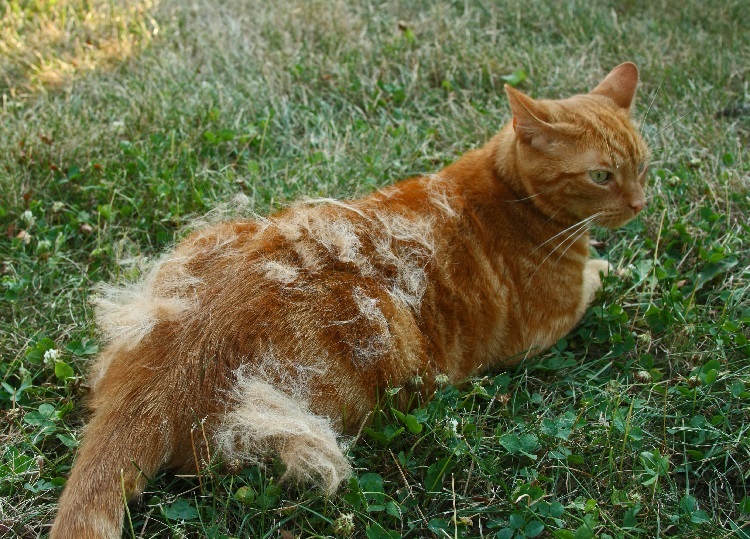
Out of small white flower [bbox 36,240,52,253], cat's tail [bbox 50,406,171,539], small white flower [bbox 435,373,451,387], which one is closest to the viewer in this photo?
cat's tail [bbox 50,406,171,539]

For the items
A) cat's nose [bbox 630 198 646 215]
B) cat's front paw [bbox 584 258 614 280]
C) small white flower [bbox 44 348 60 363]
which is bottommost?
cat's front paw [bbox 584 258 614 280]

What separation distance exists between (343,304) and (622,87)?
1.54m

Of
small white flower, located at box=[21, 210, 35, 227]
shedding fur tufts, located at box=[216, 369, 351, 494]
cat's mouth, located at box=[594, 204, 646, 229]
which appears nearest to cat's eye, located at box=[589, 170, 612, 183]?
cat's mouth, located at box=[594, 204, 646, 229]

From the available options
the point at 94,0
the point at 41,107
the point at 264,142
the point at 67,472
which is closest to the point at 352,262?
the point at 67,472

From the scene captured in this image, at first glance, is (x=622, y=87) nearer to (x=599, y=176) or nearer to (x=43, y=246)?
(x=599, y=176)

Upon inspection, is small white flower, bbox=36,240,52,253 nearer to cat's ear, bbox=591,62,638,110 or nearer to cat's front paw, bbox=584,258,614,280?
cat's front paw, bbox=584,258,614,280

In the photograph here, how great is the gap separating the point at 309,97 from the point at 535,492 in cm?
273

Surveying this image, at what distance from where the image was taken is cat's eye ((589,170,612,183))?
2586mm

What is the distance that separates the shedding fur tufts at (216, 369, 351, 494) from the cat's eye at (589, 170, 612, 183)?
1.30 m

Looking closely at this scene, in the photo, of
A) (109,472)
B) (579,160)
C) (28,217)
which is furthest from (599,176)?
(28,217)

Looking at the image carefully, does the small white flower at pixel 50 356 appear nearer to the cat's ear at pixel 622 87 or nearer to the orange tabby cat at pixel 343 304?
the orange tabby cat at pixel 343 304

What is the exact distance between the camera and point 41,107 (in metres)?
3.89

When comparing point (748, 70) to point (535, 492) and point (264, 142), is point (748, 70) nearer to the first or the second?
point (264, 142)

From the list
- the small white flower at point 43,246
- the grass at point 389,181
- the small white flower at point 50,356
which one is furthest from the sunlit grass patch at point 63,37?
the small white flower at point 50,356
